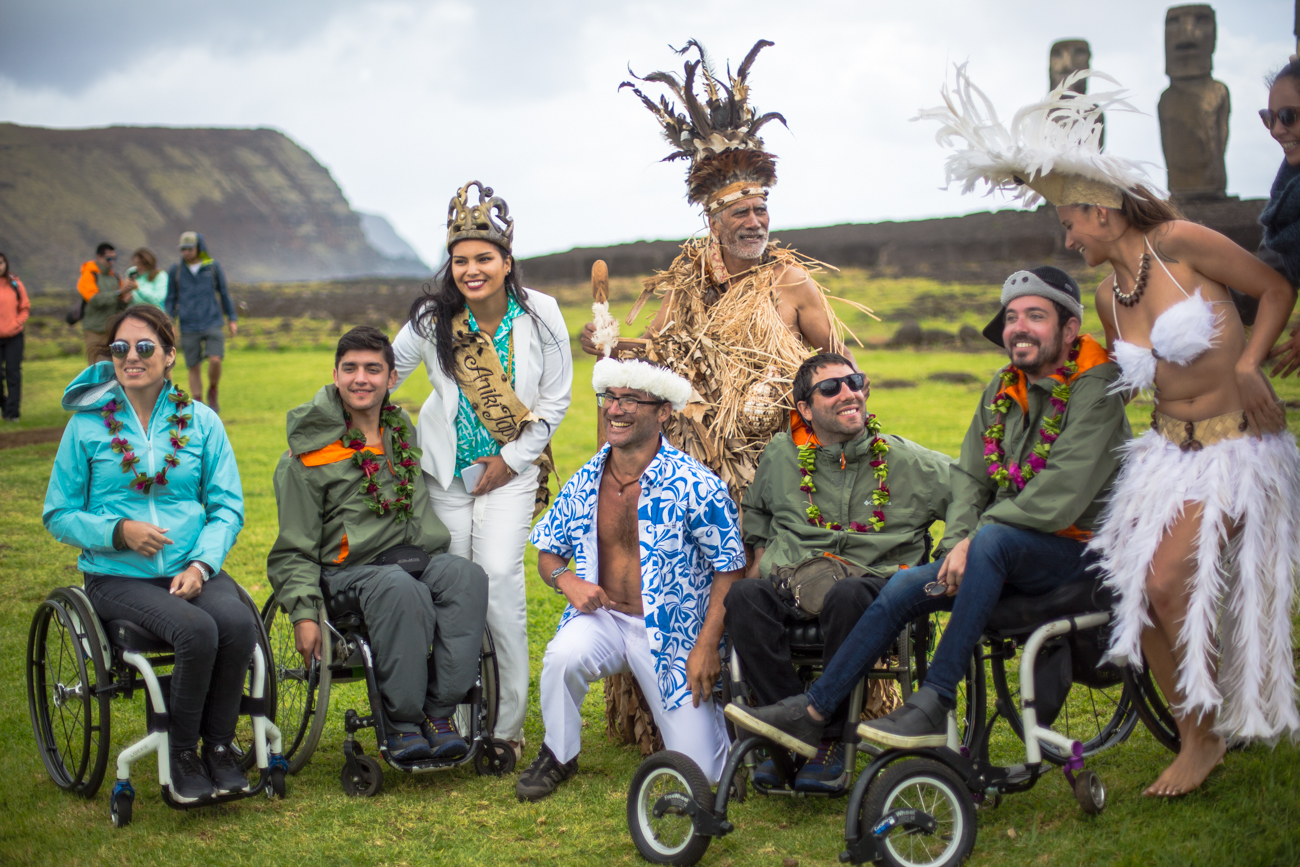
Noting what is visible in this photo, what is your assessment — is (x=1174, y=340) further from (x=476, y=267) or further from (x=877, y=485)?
(x=476, y=267)

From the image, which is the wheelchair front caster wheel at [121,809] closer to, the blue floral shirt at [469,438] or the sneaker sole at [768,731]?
the blue floral shirt at [469,438]

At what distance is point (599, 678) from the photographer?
407 cm

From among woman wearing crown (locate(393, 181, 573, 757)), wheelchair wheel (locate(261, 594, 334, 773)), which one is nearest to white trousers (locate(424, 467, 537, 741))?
woman wearing crown (locate(393, 181, 573, 757))

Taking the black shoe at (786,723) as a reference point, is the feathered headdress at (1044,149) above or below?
above

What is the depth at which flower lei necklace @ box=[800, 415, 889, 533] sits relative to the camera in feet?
13.3

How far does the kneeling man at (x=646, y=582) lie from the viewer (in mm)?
4031

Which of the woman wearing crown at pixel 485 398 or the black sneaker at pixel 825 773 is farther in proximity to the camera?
the woman wearing crown at pixel 485 398

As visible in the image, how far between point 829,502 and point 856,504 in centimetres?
11

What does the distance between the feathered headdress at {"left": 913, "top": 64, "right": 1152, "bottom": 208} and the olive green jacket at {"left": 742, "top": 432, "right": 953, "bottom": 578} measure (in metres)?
1.07

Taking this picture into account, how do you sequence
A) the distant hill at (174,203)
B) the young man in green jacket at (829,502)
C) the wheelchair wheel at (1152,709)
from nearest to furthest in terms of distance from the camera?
the wheelchair wheel at (1152,709)
the young man in green jacket at (829,502)
the distant hill at (174,203)

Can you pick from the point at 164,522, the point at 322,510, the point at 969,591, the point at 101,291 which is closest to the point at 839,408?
the point at 969,591

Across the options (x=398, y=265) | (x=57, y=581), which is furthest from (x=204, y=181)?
(x=57, y=581)

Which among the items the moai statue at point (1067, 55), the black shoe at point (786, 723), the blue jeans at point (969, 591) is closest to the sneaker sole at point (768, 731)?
the black shoe at point (786, 723)

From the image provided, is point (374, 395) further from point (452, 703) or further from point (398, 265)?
point (398, 265)
